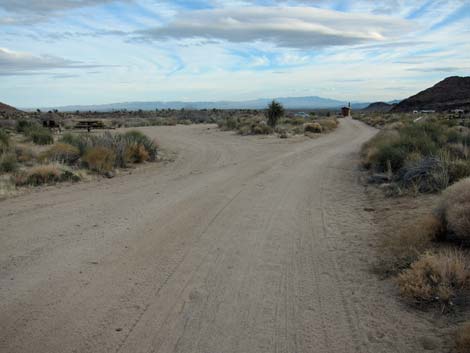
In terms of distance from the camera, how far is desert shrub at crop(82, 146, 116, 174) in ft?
56.6

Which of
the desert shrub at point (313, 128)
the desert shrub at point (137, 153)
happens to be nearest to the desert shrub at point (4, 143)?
the desert shrub at point (137, 153)

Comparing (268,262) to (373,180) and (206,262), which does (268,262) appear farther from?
(373,180)

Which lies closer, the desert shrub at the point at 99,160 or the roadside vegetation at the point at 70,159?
the roadside vegetation at the point at 70,159

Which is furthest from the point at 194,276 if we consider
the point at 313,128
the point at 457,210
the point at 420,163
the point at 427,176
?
the point at 313,128

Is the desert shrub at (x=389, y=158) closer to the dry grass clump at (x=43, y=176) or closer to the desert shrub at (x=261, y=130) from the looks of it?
the dry grass clump at (x=43, y=176)

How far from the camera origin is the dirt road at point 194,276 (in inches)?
198

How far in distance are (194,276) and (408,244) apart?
3.62 metres

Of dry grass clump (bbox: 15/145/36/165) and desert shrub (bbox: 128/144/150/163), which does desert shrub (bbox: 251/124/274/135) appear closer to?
desert shrub (bbox: 128/144/150/163)

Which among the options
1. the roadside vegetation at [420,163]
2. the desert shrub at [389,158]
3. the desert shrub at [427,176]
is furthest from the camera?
the desert shrub at [389,158]

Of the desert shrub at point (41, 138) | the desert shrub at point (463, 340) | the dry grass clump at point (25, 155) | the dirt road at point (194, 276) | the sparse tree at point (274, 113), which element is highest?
the sparse tree at point (274, 113)

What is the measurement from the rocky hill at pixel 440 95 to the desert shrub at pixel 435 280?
11924cm

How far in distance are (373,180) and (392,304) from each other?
32.6 feet

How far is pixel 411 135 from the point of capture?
1994cm

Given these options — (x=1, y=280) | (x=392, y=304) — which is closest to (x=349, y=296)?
(x=392, y=304)
